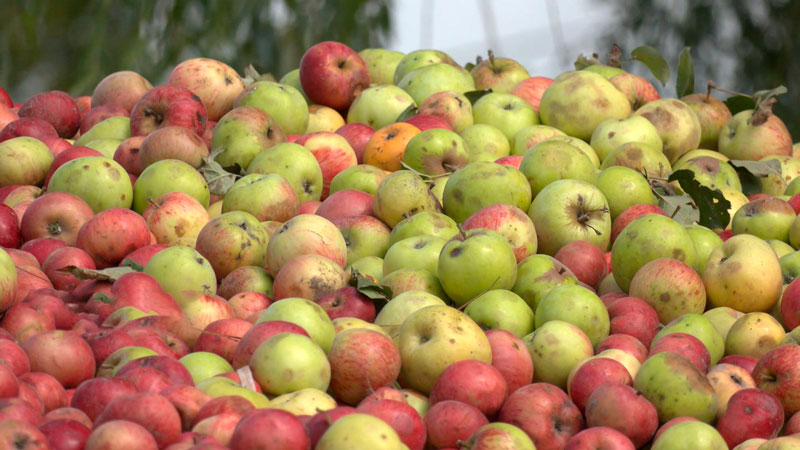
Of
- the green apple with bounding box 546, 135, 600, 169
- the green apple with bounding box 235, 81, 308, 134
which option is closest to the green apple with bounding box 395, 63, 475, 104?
the green apple with bounding box 235, 81, 308, 134

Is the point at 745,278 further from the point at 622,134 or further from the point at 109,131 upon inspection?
the point at 109,131

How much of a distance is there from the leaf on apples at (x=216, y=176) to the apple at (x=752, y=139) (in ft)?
7.56

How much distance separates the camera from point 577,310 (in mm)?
2883

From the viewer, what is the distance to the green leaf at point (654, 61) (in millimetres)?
5301

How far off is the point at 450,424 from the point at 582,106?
8.56 feet

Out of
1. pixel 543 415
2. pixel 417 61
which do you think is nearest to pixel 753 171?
pixel 417 61

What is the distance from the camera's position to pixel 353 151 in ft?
14.3

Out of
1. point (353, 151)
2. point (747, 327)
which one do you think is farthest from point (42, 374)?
point (353, 151)

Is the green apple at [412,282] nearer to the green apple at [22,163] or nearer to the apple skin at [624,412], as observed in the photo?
the apple skin at [624,412]

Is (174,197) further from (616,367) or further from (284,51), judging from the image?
(284,51)

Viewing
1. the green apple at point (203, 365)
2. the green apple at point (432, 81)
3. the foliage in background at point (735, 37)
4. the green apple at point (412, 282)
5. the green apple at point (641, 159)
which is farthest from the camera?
the foliage in background at point (735, 37)

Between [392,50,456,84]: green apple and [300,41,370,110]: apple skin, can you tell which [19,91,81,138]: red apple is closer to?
[300,41,370,110]: apple skin

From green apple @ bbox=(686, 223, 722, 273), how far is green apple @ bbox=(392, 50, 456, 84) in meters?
1.98

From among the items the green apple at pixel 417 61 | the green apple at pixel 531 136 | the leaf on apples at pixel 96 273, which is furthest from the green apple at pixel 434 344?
the green apple at pixel 417 61
